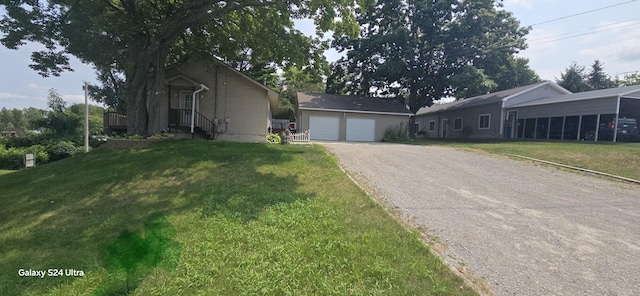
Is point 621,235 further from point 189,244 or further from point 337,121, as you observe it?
point 337,121

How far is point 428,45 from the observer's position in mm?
27453

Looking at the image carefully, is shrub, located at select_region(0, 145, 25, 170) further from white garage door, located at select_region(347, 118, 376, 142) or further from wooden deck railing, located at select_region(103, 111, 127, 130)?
white garage door, located at select_region(347, 118, 376, 142)

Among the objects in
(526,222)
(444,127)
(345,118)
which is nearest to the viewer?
(526,222)

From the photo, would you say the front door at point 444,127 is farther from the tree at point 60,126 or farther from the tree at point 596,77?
the tree at point 60,126

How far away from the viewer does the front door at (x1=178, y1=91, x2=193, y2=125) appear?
15.5 meters

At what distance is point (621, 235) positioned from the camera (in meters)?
4.43

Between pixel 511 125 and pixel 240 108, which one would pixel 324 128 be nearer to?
pixel 240 108

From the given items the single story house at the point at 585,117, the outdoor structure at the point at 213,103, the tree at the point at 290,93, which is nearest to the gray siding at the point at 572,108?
the single story house at the point at 585,117

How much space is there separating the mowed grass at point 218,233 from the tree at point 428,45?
21.7 metres

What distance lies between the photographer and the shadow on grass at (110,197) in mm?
3859

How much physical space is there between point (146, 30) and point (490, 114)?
23.0 metres

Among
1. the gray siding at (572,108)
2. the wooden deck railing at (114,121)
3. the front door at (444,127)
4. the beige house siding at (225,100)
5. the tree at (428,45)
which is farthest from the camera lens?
the front door at (444,127)

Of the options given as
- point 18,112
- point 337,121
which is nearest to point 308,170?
point 337,121

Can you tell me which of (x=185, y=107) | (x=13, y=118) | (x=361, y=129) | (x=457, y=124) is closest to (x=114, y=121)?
(x=185, y=107)
